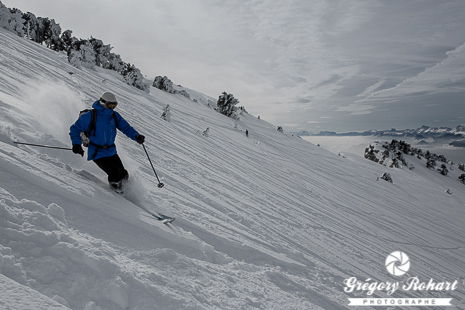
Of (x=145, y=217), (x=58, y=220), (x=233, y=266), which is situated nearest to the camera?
(x=58, y=220)

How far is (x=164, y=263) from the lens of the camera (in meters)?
2.69

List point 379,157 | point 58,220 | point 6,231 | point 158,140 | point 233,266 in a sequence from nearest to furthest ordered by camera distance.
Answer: point 6,231, point 58,220, point 233,266, point 158,140, point 379,157

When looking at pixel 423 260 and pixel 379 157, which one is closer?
pixel 423 260

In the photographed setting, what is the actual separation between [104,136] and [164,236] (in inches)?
74.4

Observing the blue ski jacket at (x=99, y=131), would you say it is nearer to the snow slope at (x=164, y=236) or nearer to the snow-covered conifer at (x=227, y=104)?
the snow slope at (x=164, y=236)

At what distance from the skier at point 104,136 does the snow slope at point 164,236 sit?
0.26 m

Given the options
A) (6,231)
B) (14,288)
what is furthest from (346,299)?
(6,231)

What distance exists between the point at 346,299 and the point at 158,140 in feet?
22.1

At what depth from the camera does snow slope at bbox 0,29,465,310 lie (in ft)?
6.96

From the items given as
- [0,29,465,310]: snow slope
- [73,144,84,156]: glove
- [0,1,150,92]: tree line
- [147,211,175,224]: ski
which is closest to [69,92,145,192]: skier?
[73,144,84,156]: glove

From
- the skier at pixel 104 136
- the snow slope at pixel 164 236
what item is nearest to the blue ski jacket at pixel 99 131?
the skier at pixel 104 136

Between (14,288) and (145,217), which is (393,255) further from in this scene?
(14,288)

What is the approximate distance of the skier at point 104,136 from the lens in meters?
3.66

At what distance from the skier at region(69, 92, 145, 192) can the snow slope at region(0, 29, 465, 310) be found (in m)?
0.26
